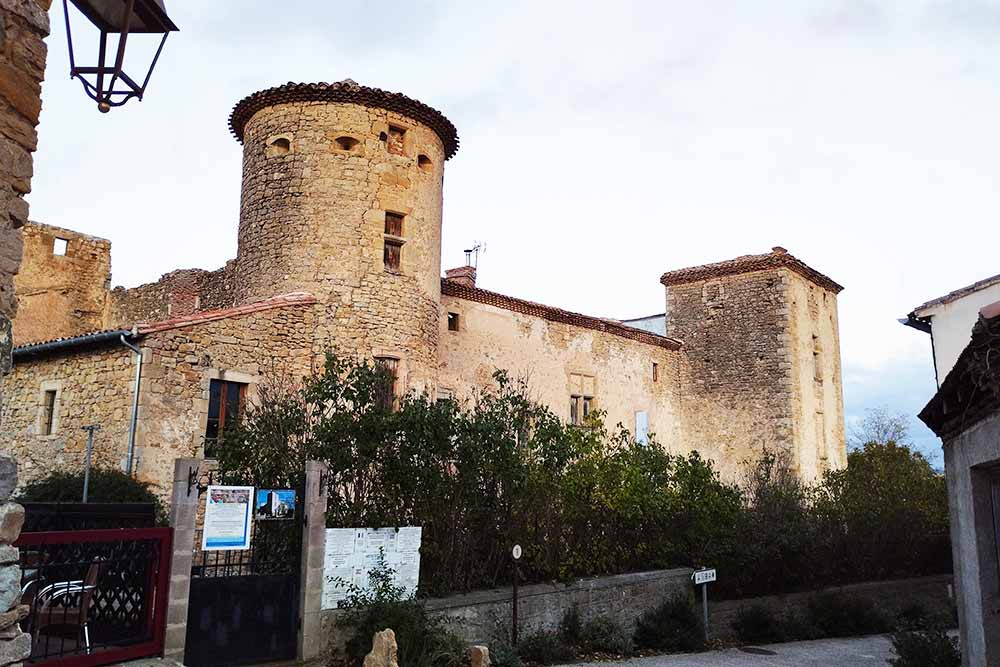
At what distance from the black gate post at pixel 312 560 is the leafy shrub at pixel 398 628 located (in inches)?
12.6

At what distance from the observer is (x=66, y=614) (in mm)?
6203

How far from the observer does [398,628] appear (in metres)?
7.85

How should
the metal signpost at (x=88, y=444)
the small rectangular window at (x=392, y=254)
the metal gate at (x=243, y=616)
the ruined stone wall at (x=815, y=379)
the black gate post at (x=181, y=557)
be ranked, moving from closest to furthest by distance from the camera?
the black gate post at (x=181, y=557), the metal gate at (x=243, y=616), the metal signpost at (x=88, y=444), the small rectangular window at (x=392, y=254), the ruined stone wall at (x=815, y=379)

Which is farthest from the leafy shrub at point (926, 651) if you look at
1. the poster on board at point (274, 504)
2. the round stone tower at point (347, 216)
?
the round stone tower at point (347, 216)

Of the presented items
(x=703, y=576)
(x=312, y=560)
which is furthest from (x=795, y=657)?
(x=312, y=560)

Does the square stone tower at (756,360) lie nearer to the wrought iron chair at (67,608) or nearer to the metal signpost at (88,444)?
the metal signpost at (88,444)

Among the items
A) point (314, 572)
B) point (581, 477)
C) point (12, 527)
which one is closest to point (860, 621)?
point (581, 477)

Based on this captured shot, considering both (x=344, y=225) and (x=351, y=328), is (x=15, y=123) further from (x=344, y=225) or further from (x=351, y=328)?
(x=344, y=225)

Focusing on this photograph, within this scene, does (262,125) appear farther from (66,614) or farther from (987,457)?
(987,457)

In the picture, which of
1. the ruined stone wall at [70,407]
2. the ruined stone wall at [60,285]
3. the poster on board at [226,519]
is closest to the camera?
the poster on board at [226,519]

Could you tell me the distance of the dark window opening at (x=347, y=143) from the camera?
14766mm

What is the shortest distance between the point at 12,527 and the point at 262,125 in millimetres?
12766

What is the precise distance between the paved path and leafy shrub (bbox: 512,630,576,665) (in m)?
0.26

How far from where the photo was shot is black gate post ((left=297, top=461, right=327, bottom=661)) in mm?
7707
